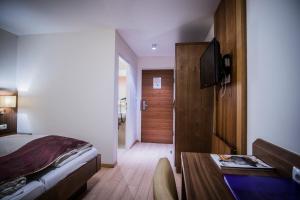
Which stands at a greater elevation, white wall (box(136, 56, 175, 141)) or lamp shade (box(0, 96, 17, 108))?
white wall (box(136, 56, 175, 141))

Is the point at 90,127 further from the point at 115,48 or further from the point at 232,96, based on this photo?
the point at 232,96

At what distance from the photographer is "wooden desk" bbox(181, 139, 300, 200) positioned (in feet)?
2.24

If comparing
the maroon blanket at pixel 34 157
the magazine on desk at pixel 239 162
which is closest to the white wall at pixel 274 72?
the magazine on desk at pixel 239 162

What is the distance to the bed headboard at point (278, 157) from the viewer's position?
813 millimetres

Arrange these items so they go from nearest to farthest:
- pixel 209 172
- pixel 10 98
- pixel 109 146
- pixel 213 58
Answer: pixel 209 172 < pixel 213 58 < pixel 109 146 < pixel 10 98

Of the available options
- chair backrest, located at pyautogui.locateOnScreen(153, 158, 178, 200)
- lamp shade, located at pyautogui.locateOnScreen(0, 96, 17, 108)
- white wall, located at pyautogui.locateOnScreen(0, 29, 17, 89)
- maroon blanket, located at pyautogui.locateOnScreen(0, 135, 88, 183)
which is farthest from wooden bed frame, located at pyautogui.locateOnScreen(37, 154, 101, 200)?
white wall, located at pyautogui.locateOnScreen(0, 29, 17, 89)

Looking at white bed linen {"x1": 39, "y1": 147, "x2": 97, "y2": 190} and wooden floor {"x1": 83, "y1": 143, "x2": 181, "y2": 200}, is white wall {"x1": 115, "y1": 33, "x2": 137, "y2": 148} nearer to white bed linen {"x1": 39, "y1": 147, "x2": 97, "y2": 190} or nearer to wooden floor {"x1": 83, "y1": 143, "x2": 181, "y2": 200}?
wooden floor {"x1": 83, "y1": 143, "x2": 181, "y2": 200}

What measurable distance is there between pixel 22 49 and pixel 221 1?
3.70 meters

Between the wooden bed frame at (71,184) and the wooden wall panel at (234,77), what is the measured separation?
1642 mm

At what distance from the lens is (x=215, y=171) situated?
2.95 ft

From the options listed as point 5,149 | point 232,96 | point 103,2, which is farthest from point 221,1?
point 5,149

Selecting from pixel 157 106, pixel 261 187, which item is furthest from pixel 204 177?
pixel 157 106

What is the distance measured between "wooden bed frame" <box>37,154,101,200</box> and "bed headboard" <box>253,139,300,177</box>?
1660 millimetres

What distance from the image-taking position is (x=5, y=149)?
1.69 m
